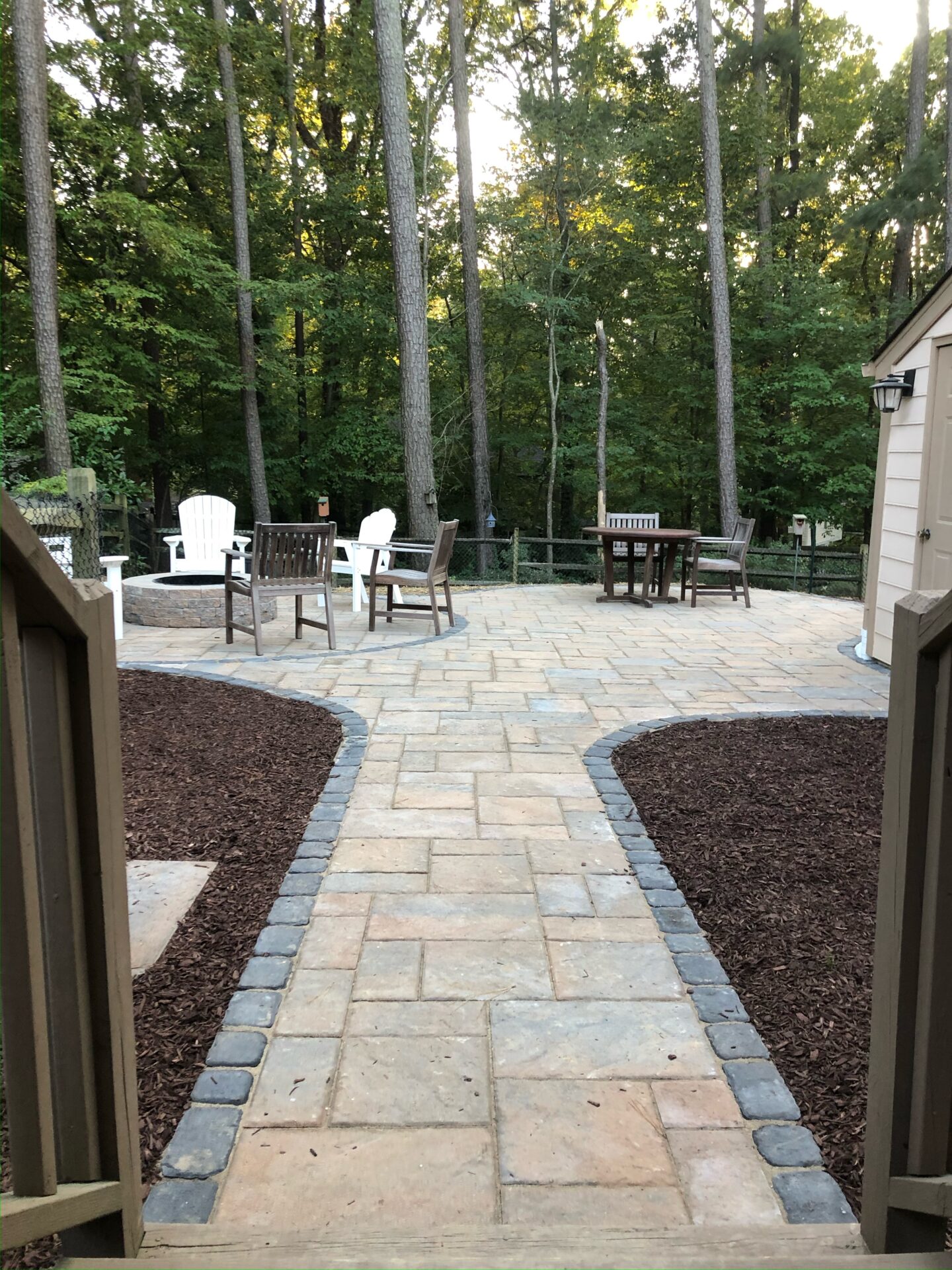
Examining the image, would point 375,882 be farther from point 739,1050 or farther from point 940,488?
point 940,488

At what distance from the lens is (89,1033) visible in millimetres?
1087

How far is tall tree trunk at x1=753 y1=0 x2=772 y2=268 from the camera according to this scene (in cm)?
1473

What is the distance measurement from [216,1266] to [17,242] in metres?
13.8

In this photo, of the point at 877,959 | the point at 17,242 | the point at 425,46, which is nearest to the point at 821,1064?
the point at 877,959

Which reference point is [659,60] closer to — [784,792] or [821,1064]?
[784,792]

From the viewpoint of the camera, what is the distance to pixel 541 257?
49.7 ft

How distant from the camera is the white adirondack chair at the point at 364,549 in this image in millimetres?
7848

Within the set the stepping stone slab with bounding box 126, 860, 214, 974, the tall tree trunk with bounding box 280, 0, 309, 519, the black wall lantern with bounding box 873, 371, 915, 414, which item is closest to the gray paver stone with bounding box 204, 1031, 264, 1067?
the stepping stone slab with bounding box 126, 860, 214, 974

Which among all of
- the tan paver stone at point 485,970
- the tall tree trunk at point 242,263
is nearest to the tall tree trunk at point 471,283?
the tall tree trunk at point 242,263

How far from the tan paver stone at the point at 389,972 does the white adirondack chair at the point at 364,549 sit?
5400 millimetres

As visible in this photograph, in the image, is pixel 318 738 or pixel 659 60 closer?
pixel 318 738

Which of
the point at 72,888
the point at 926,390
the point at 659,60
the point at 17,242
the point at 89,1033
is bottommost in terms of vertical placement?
the point at 89,1033

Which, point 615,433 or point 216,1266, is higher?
point 615,433

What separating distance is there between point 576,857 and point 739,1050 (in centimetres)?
108
